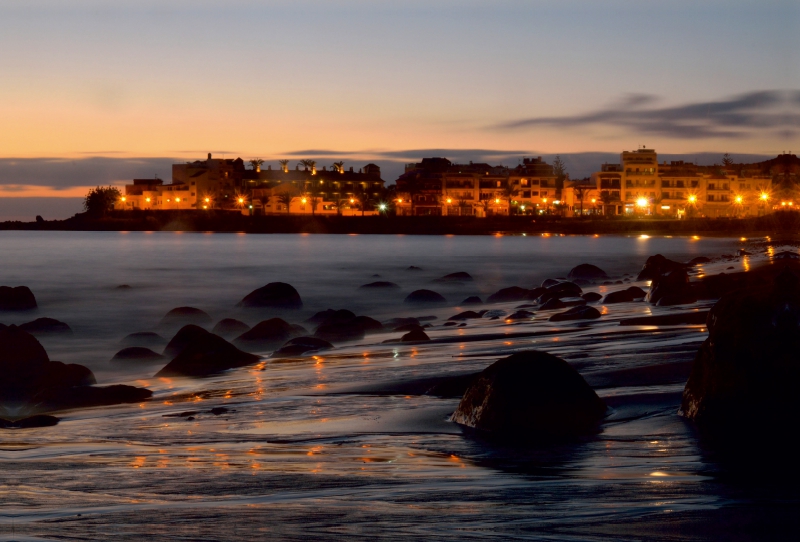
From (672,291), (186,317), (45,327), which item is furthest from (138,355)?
(672,291)

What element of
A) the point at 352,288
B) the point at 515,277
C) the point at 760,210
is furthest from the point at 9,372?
the point at 760,210

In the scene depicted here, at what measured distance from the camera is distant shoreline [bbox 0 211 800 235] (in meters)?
130

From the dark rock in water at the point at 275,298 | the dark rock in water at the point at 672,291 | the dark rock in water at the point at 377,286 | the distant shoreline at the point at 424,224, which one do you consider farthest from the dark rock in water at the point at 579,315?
the distant shoreline at the point at 424,224

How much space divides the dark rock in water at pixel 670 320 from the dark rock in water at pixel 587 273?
82.1 ft

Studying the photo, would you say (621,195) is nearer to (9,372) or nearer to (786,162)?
(786,162)

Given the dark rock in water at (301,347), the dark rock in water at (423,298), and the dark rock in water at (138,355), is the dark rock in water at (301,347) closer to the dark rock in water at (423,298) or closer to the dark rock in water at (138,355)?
the dark rock in water at (138,355)

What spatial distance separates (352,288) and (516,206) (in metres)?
124

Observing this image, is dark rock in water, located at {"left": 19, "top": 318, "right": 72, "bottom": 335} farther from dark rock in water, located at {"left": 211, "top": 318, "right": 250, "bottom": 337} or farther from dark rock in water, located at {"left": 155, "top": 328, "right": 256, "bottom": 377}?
dark rock in water, located at {"left": 155, "top": 328, "right": 256, "bottom": 377}

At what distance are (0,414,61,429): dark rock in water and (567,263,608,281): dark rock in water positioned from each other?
1363 inches

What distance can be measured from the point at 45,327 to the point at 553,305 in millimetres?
12605

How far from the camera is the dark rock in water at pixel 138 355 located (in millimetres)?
17231

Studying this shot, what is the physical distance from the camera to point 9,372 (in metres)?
12.6

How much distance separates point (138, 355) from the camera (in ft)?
57.5

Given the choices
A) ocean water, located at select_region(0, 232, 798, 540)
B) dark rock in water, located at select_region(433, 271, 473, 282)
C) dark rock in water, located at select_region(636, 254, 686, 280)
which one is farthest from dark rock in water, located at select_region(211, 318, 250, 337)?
dark rock in water, located at select_region(433, 271, 473, 282)
